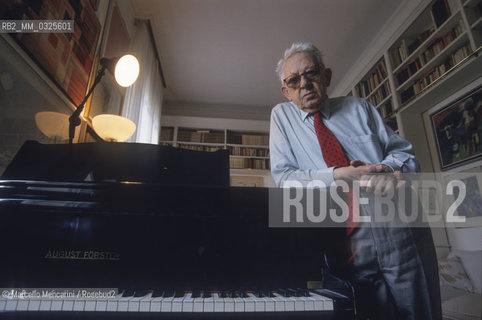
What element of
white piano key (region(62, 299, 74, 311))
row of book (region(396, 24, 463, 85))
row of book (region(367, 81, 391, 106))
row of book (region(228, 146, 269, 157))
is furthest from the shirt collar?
row of book (region(228, 146, 269, 157))

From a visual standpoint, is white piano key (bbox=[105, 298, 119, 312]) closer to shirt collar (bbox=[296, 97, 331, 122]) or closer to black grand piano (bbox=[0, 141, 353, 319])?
black grand piano (bbox=[0, 141, 353, 319])

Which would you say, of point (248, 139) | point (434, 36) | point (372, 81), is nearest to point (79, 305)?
point (434, 36)

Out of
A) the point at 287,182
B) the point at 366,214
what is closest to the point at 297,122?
the point at 287,182

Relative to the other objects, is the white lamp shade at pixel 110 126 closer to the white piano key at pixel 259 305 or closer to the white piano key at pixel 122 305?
the white piano key at pixel 122 305

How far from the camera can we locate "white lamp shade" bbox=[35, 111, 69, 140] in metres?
1.55

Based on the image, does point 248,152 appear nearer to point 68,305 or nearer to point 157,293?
point 157,293

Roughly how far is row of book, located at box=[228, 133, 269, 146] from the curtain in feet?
5.64

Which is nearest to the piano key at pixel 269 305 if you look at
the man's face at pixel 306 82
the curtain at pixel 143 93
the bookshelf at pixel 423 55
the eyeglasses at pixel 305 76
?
the man's face at pixel 306 82

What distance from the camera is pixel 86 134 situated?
7.20 feet

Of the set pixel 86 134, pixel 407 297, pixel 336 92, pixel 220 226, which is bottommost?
pixel 407 297

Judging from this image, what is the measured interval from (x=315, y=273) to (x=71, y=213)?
78 centimetres

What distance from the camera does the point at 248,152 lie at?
218 inches

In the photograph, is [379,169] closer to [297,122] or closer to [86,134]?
[297,122]

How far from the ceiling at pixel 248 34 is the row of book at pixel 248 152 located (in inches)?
48.6
